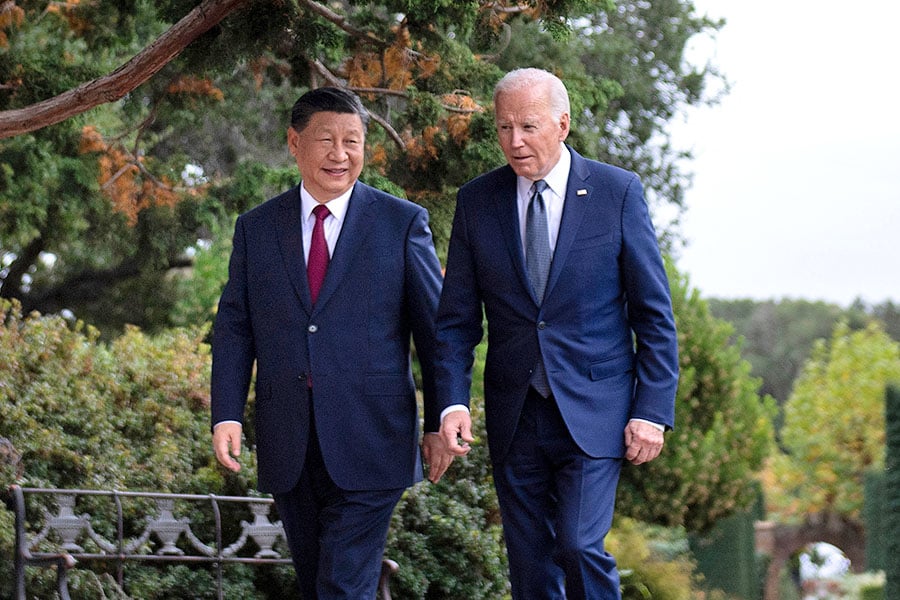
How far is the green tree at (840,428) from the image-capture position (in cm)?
2797

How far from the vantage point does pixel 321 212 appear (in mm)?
4324

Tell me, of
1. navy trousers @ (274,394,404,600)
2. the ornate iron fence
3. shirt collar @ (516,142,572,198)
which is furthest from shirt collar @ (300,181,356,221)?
the ornate iron fence

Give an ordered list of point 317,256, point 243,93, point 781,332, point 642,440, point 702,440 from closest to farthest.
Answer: point 642,440 → point 317,256 → point 243,93 → point 702,440 → point 781,332

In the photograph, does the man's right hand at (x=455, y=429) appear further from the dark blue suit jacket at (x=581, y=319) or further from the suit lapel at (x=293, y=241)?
the suit lapel at (x=293, y=241)

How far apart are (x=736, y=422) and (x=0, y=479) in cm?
953

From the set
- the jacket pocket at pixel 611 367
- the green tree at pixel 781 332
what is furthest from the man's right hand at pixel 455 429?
the green tree at pixel 781 332

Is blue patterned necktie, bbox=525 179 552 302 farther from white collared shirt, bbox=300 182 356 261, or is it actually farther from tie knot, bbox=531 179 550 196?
white collared shirt, bbox=300 182 356 261

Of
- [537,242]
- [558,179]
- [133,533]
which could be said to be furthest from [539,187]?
[133,533]

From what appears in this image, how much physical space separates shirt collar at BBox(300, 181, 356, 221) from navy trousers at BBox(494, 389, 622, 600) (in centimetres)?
93

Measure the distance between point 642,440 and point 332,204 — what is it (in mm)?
1309

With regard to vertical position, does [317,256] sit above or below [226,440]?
above

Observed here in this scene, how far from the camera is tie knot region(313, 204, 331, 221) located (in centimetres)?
432

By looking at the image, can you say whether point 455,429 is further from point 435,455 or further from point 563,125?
point 563,125

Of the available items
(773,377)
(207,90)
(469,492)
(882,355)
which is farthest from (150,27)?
(773,377)
